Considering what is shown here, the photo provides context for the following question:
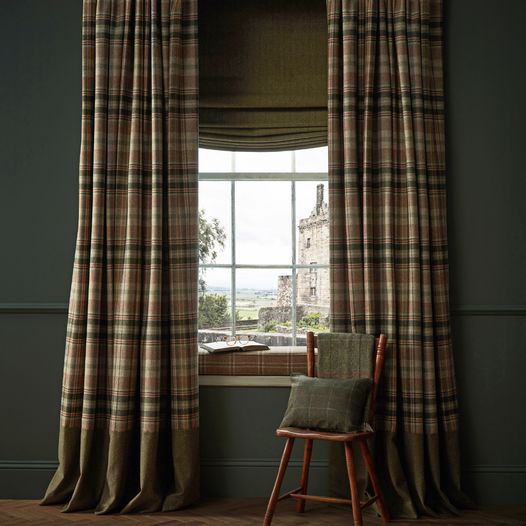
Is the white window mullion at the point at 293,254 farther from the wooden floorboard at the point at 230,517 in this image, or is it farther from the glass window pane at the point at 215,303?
the wooden floorboard at the point at 230,517

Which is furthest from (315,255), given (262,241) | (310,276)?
(262,241)

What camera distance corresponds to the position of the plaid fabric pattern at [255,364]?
3.71 m

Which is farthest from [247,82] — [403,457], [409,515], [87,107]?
[409,515]

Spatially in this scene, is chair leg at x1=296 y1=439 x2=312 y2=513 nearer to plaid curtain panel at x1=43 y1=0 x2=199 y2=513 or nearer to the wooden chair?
the wooden chair

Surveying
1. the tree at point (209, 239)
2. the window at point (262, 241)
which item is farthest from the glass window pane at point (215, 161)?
the tree at point (209, 239)

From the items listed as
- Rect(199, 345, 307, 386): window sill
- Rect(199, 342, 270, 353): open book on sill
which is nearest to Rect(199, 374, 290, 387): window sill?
Rect(199, 345, 307, 386): window sill

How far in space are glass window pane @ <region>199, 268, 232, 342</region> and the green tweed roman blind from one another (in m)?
0.81

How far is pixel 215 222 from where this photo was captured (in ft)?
13.5

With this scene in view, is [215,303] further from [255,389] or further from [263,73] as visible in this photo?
[263,73]

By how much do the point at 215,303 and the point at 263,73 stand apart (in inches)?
56.3

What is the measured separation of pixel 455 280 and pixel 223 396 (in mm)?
1453

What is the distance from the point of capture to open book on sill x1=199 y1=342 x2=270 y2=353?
12.2ft

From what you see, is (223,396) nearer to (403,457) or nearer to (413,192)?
(403,457)

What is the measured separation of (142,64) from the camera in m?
3.55
